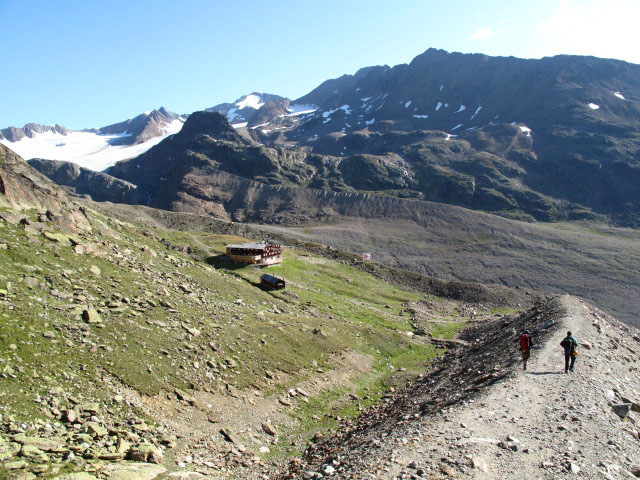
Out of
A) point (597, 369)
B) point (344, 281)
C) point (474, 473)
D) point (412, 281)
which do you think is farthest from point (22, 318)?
point (412, 281)

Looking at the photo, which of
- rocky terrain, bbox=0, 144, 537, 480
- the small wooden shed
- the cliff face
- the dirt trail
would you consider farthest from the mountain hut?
the dirt trail

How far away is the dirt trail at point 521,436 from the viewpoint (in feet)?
48.0

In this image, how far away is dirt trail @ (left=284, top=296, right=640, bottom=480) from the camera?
48.0 feet

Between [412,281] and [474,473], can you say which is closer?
[474,473]

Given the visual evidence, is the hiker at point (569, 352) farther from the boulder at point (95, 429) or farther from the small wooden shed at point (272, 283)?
the small wooden shed at point (272, 283)

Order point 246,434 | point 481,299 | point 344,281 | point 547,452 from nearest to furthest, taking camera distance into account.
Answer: point 547,452, point 246,434, point 344,281, point 481,299

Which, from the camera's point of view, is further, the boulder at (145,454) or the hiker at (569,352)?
the hiker at (569,352)

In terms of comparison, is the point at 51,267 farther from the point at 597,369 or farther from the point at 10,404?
the point at 597,369


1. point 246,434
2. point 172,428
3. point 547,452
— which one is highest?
point 547,452

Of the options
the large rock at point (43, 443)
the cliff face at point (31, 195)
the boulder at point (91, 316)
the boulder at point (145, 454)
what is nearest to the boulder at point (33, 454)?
the large rock at point (43, 443)

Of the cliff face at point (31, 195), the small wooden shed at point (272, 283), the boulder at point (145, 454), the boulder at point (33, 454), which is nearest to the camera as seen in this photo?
the boulder at point (33, 454)

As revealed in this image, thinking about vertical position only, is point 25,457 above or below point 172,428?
above

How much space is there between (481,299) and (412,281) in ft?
51.8

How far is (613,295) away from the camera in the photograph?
116 m
